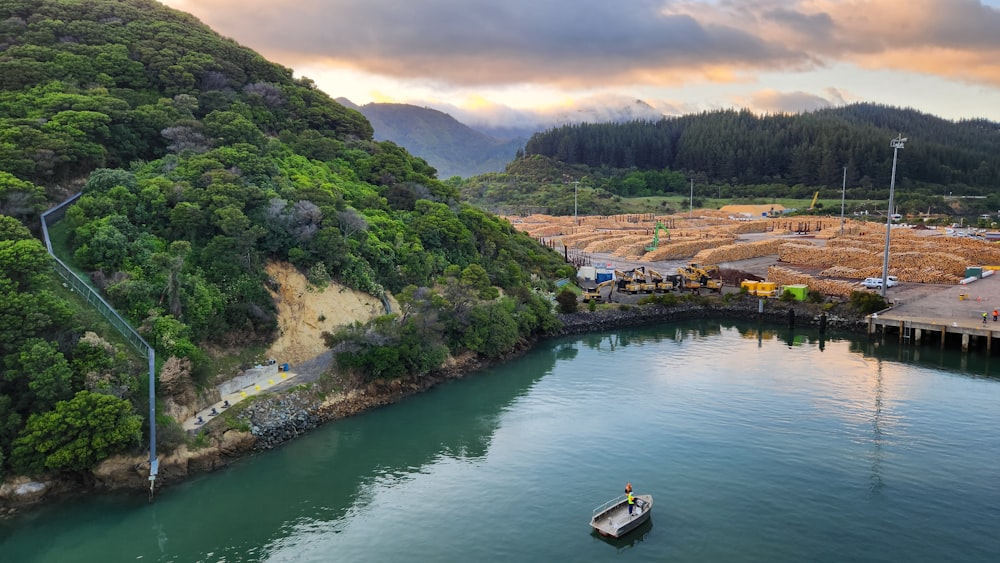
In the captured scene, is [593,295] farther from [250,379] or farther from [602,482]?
[602,482]

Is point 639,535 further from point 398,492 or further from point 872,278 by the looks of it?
point 872,278

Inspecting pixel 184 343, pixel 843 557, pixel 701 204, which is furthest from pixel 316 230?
pixel 701 204

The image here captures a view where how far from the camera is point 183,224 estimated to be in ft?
122

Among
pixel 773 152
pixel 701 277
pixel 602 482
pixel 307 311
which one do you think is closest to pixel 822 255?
pixel 701 277

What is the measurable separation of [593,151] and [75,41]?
448ft

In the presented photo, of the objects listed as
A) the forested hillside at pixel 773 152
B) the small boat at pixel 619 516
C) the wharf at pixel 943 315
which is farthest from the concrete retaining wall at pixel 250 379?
the forested hillside at pixel 773 152

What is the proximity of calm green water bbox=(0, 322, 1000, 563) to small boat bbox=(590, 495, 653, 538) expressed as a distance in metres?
0.41

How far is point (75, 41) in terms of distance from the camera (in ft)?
177

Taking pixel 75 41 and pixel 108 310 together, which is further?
pixel 75 41

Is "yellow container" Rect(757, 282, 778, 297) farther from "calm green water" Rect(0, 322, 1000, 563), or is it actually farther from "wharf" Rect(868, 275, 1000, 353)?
"calm green water" Rect(0, 322, 1000, 563)

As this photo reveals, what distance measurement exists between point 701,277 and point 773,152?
358 ft

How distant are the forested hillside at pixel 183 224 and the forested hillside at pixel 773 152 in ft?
357

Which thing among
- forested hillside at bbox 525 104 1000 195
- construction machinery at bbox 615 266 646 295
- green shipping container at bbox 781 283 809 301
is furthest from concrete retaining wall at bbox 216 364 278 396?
forested hillside at bbox 525 104 1000 195

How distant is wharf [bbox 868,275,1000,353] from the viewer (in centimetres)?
4512
